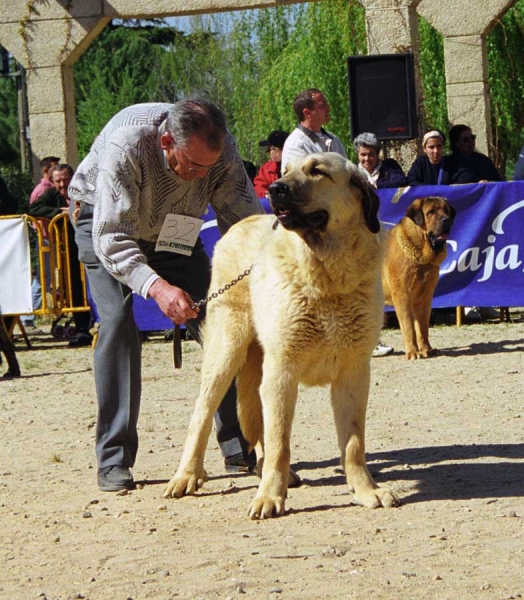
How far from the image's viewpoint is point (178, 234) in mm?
5348

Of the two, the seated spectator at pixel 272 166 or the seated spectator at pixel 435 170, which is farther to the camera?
the seated spectator at pixel 435 170

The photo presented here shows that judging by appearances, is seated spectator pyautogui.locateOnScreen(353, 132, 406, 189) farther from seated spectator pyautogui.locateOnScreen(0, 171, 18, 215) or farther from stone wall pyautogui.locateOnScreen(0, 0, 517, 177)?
seated spectator pyautogui.locateOnScreen(0, 171, 18, 215)

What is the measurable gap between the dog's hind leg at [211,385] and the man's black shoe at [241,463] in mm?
472

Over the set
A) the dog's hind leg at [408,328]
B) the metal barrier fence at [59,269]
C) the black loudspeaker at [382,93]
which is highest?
the black loudspeaker at [382,93]

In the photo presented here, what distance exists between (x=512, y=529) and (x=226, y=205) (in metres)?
2.20

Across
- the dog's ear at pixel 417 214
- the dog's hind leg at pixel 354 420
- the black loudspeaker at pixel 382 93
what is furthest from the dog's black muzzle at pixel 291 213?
the black loudspeaker at pixel 382 93

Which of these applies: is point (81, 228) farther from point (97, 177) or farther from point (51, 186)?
point (51, 186)

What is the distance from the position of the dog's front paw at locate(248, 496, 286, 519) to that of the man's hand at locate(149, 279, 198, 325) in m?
0.84

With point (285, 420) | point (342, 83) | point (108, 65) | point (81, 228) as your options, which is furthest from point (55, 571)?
point (108, 65)

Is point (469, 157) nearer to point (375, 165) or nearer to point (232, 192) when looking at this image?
point (375, 165)

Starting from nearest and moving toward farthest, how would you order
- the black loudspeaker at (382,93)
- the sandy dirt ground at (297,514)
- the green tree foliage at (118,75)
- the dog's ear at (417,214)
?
the sandy dirt ground at (297,514), the dog's ear at (417,214), the black loudspeaker at (382,93), the green tree foliage at (118,75)

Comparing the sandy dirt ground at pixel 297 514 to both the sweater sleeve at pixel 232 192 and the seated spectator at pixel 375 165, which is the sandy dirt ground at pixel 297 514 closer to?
the sweater sleeve at pixel 232 192

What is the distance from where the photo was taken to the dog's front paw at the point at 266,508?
4.58m

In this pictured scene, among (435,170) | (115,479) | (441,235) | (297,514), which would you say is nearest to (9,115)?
(435,170)
